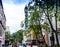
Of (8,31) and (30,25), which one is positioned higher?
(30,25)

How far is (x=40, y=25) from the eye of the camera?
34.7 m

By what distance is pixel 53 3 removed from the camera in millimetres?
15695

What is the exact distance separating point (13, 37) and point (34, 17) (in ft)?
315

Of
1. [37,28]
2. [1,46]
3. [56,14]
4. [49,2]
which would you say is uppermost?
[49,2]

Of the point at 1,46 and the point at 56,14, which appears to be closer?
the point at 56,14

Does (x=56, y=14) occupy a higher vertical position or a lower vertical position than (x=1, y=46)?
higher

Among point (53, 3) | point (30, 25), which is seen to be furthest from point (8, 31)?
point (53, 3)

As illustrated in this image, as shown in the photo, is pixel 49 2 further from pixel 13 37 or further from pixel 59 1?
pixel 13 37

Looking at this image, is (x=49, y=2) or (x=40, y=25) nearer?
(x=49, y=2)

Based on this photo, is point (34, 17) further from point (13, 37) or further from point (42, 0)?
point (13, 37)

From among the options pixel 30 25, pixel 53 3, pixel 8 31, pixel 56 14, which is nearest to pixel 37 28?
pixel 30 25

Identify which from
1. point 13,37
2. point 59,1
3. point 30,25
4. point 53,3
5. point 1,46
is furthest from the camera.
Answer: point 13,37

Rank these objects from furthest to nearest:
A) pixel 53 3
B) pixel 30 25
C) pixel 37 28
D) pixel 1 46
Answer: pixel 1 46, pixel 30 25, pixel 37 28, pixel 53 3

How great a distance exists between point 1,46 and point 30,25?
24115 millimetres
